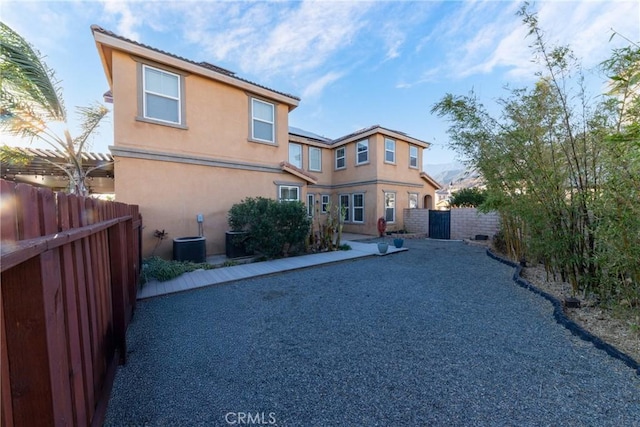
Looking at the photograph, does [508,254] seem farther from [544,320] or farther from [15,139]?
[15,139]

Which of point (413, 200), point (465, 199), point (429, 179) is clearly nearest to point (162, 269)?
point (413, 200)

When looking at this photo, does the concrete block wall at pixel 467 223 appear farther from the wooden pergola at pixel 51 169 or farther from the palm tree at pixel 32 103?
the palm tree at pixel 32 103

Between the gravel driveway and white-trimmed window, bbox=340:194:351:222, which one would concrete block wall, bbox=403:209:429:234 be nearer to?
white-trimmed window, bbox=340:194:351:222

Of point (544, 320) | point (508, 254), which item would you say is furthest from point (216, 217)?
point (508, 254)

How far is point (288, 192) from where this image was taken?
371 inches

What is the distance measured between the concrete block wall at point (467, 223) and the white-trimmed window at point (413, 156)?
10.3 ft

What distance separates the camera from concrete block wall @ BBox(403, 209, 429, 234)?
13.2 metres

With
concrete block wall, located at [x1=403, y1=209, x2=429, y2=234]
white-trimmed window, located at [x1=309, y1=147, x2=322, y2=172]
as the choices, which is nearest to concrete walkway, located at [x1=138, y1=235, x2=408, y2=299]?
concrete block wall, located at [x1=403, y1=209, x2=429, y2=234]

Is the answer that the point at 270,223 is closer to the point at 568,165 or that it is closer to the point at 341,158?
the point at 568,165

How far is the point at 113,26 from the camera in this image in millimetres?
6301

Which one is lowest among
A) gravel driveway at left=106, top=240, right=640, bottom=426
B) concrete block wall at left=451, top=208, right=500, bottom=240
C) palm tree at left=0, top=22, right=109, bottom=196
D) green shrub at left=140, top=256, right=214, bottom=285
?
gravel driveway at left=106, top=240, right=640, bottom=426

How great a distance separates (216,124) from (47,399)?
784 cm

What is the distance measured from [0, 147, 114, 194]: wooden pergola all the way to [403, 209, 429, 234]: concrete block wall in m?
12.9

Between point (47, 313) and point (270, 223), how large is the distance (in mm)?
5805
